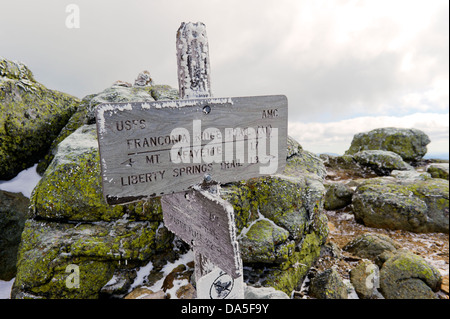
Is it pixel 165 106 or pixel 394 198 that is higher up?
pixel 165 106

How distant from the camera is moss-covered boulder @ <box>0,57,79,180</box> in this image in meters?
6.39

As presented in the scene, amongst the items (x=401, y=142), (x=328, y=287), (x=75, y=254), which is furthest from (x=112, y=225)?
(x=401, y=142)

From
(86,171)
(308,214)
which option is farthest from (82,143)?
(308,214)

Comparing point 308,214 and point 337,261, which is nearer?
point 308,214

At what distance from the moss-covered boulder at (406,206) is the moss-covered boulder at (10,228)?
12778 mm

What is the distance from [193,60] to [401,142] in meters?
23.5

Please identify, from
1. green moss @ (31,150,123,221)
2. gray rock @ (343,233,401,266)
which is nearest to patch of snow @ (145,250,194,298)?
green moss @ (31,150,123,221)

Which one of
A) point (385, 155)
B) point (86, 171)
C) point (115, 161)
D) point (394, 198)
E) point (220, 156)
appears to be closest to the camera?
point (115, 161)

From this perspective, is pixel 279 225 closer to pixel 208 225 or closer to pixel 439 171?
pixel 208 225

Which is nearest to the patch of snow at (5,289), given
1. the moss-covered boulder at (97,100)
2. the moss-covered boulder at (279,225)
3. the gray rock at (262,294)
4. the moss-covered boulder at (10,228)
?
the moss-covered boulder at (10,228)

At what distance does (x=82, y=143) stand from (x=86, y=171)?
1067mm

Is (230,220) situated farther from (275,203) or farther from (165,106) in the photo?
(275,203)

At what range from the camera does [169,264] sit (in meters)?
5.70

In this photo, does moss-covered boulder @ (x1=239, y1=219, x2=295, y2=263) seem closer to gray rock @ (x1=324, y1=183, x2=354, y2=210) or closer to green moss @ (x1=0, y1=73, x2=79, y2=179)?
green moss @ (x1=0, y1=73, x2=79, y2=179)
